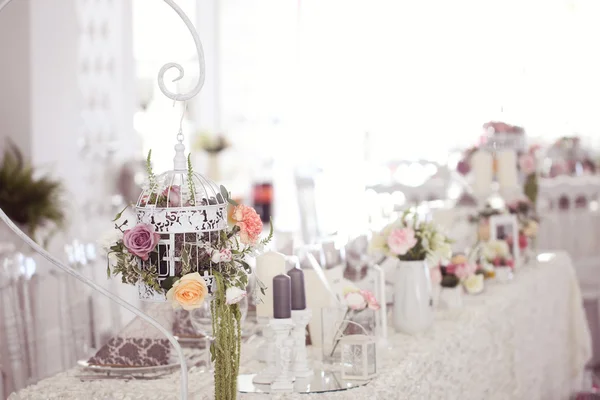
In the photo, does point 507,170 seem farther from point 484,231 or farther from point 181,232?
point 181,232

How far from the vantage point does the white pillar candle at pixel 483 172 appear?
3.96 metres

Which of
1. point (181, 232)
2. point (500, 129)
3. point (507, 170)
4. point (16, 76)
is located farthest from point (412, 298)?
point (16, 76)

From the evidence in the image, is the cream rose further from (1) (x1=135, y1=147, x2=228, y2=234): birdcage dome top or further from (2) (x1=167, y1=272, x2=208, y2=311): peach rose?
(2) (x1=167, y1=272, x2=208, y2=311): peach rose

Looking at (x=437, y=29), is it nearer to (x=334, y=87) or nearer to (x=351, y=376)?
(x=334, y=87)

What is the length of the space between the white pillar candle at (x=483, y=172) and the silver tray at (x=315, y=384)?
205 cm

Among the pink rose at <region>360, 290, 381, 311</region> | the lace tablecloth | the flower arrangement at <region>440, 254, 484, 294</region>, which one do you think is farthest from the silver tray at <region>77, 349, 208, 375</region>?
the flower arrangement at <region>440, 254, 484, 294</region>

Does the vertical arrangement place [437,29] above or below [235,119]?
above

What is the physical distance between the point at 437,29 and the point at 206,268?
24.4ft

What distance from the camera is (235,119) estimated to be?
28.0 feet

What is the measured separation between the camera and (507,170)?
3975mm

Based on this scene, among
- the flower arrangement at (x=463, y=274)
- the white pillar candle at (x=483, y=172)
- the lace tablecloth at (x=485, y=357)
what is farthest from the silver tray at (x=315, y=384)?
the white pillar candle at (x=483, y=172)

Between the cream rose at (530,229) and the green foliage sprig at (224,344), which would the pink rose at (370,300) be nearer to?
the green foliage sprig at (224,344)

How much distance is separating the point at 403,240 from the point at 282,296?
A: 2.17ft

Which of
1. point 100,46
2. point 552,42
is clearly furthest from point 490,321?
point 552,42
